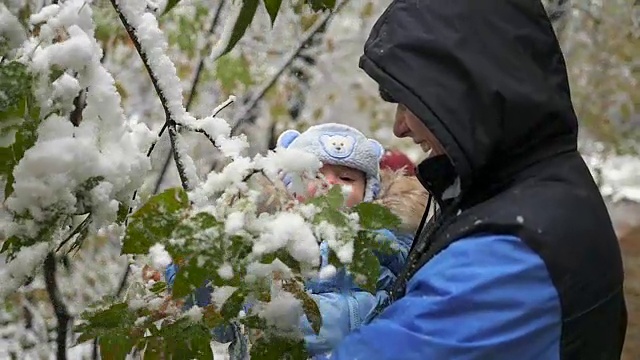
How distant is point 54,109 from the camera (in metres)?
0.82

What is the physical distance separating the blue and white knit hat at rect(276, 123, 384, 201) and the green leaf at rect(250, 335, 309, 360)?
2.48 ft

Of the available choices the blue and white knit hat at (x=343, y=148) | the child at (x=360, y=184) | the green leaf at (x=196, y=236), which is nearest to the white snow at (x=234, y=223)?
the green leaf at (x=196, y=236)

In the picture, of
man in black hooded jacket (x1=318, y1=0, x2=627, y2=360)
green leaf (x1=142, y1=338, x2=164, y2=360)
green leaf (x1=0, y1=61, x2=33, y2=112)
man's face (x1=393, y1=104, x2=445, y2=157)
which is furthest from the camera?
man's face (x1=393, y1=104, x2=445, y2=157)

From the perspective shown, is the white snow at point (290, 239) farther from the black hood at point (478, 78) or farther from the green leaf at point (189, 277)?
the black hood at point (478, 78)

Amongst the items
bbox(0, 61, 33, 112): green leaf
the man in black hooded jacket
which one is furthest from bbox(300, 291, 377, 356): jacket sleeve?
bbox(0, 61, 33, 112): green leaf

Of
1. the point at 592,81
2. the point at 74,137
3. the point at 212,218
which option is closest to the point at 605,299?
the point at 212,218

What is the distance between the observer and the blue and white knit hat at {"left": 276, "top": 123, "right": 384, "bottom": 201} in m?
1.70

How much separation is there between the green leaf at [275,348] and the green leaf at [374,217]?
0.55ft

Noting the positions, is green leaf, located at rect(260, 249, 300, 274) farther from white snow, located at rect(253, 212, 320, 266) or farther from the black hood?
the black hood

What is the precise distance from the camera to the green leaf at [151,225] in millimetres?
822

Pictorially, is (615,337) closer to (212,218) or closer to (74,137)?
(212,218)

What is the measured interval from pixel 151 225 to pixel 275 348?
0.71 ft

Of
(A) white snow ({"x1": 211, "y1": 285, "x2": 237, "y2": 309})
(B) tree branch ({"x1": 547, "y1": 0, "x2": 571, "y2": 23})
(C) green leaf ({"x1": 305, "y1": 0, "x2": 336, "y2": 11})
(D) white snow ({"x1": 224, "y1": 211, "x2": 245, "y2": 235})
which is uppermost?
(B) tree branch ({"x1": 547, "y1": 0, "x2": 571, "y2": 23})

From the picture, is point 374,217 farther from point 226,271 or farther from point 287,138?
point 287,138
